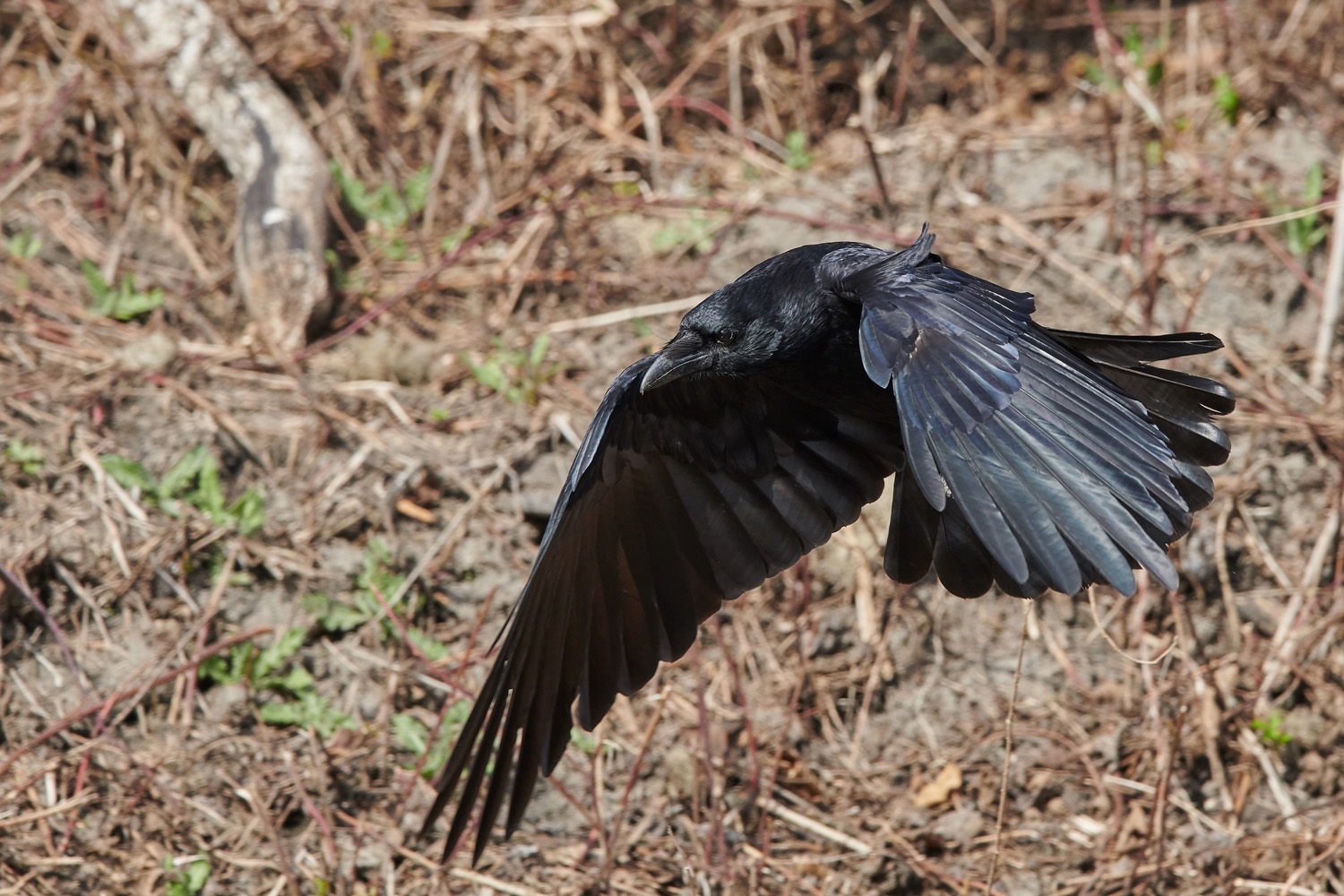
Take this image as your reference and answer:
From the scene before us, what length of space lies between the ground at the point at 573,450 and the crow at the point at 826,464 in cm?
47

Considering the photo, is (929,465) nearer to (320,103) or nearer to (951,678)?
(951,678)

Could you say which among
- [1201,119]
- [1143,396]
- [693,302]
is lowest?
[693,302]

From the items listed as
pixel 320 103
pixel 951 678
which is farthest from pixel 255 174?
pixel 951 678

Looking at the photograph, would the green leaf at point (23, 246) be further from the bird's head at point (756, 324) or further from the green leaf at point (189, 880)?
the bird's head at point (756, 324)

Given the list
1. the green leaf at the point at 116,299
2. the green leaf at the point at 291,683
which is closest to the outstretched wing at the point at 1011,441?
the green leaf at the point at 291,683

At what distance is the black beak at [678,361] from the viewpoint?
3.05m

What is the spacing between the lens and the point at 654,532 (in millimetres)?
3344

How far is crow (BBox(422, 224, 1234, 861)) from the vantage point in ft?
7.45

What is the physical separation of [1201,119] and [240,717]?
447cm

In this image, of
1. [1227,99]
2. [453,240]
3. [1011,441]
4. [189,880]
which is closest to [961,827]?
[1011,441]

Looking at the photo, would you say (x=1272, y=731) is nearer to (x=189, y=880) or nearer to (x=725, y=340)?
(x=725, y=340)

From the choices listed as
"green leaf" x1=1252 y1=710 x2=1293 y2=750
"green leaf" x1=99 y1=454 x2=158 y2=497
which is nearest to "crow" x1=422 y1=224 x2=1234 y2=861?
"green leaf" x1=1252 y1=710 x2=1293 y2=750

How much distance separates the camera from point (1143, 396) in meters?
3.08

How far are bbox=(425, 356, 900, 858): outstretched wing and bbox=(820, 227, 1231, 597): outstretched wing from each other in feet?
1.59
